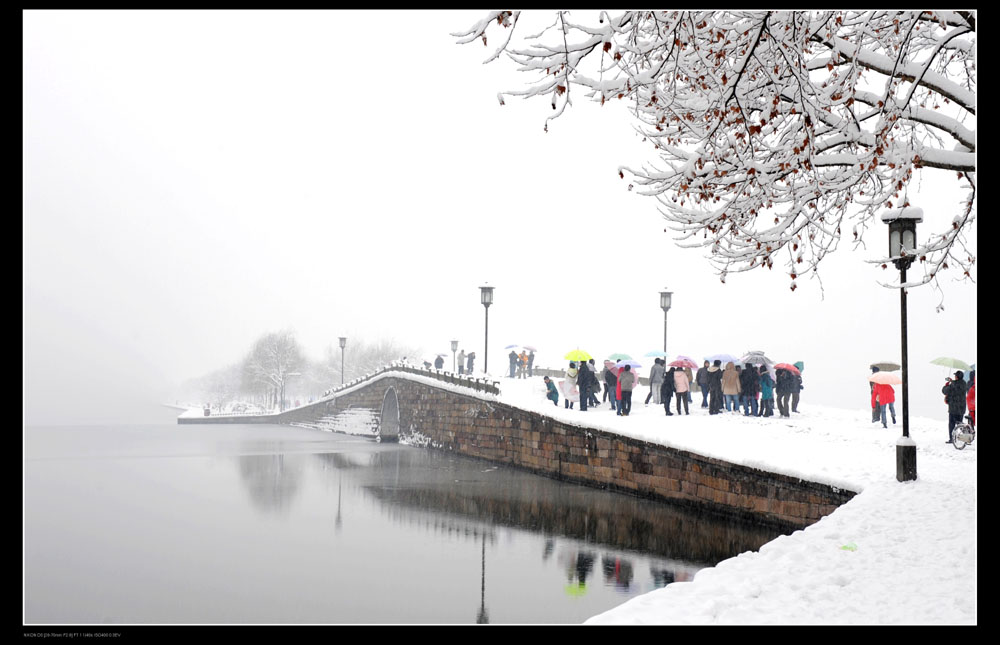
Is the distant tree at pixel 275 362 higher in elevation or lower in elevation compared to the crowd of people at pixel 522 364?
lower

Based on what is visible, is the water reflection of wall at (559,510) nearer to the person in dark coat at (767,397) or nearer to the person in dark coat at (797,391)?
the person in dark coat at (767,397)

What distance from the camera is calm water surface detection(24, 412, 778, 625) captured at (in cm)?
891

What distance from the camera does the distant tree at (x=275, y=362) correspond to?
67.4 m

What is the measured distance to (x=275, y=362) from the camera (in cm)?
6750

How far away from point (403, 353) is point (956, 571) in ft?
227

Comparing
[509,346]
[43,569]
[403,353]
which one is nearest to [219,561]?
[43,569]

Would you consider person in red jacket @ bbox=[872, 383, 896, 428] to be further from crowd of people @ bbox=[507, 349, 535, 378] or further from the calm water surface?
crowd of people @ bbox=[507, 349, 535, 378]

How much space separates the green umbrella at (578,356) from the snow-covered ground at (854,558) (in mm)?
7634

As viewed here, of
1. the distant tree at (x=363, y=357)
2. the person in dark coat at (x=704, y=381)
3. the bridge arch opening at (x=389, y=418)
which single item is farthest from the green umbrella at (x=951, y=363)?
the distant tree at (x=363, y=357)

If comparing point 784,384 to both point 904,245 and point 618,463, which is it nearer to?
point 618,463

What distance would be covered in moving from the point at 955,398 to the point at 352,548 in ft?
31.7

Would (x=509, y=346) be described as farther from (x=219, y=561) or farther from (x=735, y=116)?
(x=735, y=116)

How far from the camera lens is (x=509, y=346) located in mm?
31828

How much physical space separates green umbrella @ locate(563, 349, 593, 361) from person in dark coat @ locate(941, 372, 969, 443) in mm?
9001
